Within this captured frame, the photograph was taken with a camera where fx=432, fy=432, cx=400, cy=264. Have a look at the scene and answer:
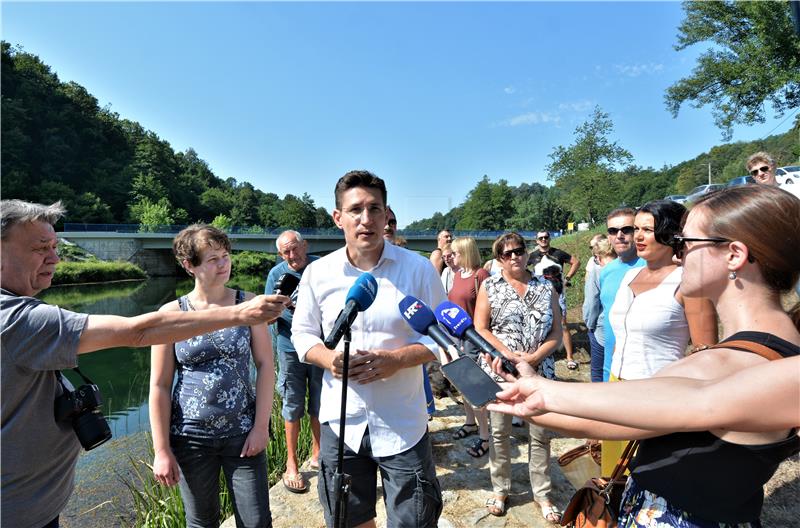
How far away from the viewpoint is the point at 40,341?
5.26 feet

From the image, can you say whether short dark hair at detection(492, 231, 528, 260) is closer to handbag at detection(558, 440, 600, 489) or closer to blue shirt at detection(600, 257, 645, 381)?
blue shirt at detection(600, 257, 645, 381)

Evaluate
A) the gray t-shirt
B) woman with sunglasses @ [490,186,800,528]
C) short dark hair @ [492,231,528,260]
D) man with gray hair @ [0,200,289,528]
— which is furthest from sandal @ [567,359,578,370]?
the gray t-shirt

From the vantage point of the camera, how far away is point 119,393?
9.16 m

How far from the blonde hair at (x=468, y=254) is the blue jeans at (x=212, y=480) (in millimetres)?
3067

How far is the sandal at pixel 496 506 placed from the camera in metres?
3.18

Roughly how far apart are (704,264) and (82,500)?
644cm

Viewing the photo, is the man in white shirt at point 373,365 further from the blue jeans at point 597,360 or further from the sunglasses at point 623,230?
the blue jeans at point 597,360

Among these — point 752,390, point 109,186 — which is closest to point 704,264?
point 752,390

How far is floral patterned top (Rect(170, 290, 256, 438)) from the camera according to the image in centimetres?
235

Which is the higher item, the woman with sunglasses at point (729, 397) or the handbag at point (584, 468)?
the woman with sunglasses at point (729, 397)

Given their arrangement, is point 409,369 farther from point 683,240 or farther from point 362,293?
point 683,240

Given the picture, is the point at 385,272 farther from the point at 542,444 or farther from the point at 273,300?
the point at 542,444

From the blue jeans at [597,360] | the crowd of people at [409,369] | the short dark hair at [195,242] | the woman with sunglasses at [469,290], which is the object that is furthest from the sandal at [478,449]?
the short dark hair at [195,242]

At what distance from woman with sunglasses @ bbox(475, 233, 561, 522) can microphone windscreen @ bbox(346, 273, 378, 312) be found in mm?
1720
